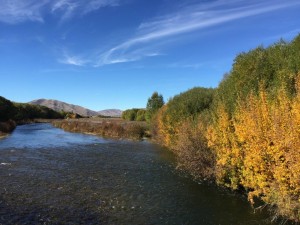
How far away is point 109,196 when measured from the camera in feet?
69.3

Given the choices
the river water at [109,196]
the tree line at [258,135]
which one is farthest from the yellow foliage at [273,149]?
the river water at [109,196]

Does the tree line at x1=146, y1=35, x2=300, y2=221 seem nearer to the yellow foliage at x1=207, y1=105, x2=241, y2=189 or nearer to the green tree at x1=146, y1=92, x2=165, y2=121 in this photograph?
the yellow foliage at x1=207, y1=105, x2=241, y2=189

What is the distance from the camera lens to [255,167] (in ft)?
57.5

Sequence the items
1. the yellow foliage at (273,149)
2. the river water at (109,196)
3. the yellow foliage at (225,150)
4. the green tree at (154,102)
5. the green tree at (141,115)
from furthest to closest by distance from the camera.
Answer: the green tree at (141,115) < the green tree at (154,102) < the yellow foliage at (225,150) < the river water at (109,196) < the yellow foliage at (273,149)

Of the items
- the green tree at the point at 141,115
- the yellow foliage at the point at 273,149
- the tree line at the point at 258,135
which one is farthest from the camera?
the green tree at the point at 141,115

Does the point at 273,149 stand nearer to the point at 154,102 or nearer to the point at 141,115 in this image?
the point at 154,102

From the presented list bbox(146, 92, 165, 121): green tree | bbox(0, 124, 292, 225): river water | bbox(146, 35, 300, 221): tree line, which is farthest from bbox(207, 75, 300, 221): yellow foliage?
bbox(146, 92, 165, 121): green tree

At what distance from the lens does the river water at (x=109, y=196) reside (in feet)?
56.7

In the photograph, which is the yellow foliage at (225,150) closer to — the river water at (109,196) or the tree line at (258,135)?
the tree line at (258,135)

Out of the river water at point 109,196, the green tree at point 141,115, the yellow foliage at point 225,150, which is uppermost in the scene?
the green tree at point 141,115

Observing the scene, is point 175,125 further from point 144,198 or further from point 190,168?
point 144,198

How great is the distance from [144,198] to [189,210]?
10.6 ft

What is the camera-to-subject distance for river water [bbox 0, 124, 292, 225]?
680 inches

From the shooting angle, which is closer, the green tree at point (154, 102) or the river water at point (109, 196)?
the river water at point (109, 196)
